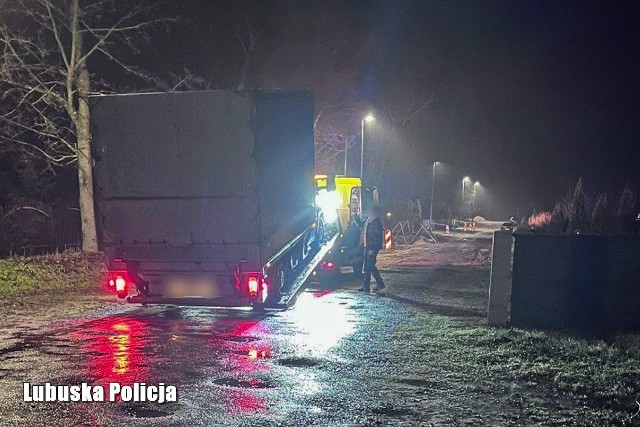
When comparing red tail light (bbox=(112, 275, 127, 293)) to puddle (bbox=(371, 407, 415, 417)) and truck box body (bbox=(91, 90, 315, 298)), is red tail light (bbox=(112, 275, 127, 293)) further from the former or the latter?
puddle (bbox=(371, 407, 415, 417))

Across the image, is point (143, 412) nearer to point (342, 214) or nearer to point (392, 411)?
point (392, 411)

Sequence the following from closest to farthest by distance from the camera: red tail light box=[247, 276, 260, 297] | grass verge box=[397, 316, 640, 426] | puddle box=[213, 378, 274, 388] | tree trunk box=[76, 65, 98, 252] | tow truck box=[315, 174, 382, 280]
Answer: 1. grass verge box=[397, 316, 640, 426]
2. puddle box=[213, 378, 274, 388]
3. red tail light box=[247, 276, 260, 297]
4. tow truck box=[315, 174, 382, 280]
5. tree trunk box=[76, 65, 98, 252]

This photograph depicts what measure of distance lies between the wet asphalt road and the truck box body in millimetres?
1300

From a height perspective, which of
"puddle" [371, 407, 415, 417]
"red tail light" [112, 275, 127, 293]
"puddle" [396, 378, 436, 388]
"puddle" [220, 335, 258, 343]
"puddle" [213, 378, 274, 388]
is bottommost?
"puddle" [220, 335, 258, 343]

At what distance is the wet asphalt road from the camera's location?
581 centimetres

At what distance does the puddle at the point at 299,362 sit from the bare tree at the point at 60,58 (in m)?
12.5

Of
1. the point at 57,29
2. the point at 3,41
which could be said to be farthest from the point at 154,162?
the point at 57,29

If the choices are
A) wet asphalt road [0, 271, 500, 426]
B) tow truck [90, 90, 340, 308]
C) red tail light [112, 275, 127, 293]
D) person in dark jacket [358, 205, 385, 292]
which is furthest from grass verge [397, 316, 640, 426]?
red tail light [112, 275, 127, 293]

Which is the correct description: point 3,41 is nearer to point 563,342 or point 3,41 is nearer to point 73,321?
point 73,321

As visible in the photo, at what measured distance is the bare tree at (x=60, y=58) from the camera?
17312 millimetres

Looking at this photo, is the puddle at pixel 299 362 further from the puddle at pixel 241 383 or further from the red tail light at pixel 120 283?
the red tail light at pixel 120 283

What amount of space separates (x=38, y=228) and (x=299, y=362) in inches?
724

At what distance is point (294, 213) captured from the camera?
1154 cm

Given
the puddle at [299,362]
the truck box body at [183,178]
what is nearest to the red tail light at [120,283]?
the truck box body at [183,178]
